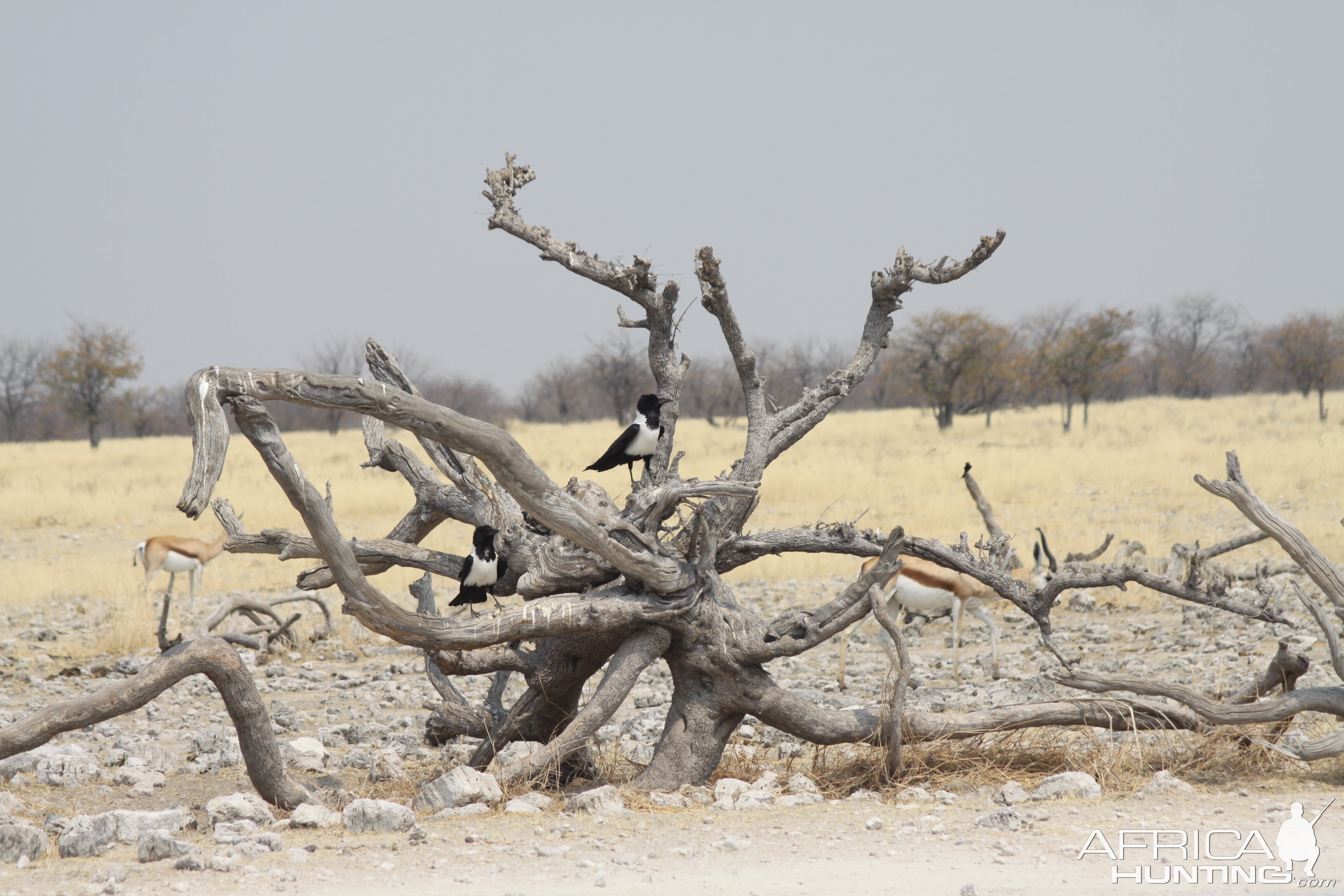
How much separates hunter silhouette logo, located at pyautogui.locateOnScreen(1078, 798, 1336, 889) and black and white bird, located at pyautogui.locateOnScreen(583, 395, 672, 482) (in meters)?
2.72

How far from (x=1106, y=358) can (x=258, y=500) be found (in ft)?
95.4

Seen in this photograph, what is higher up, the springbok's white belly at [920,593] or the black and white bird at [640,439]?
the black and white bird at [640,439]

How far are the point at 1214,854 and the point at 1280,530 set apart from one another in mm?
1818

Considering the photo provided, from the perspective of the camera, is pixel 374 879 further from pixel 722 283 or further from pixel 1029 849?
pixel 722 283

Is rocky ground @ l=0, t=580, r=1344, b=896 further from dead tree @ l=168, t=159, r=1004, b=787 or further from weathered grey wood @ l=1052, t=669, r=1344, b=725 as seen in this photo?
dead tree @ l=168, t=159, r=1004, b=787

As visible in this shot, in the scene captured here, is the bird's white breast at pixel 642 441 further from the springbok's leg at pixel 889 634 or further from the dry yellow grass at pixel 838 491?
the dry yellow grass at pixel 838 491

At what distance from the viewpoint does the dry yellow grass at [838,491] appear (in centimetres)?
1443

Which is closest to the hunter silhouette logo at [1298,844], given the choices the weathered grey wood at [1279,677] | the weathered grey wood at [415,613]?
the weathered grey wood at [1279,677]

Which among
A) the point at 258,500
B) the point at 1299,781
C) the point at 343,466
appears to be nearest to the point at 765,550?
the point at 1299,781

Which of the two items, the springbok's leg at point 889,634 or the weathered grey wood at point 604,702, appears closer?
the weathered grey wood at point 604,702

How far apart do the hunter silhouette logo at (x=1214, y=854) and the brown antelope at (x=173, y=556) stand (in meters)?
10.9

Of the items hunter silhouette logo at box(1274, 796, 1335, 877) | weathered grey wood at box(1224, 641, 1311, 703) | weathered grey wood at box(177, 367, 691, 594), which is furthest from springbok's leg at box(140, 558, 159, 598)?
hunter silhouette logo at box(1274, 796, 1335, 877)

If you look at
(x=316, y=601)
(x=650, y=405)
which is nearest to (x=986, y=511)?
(x=650, y=405)

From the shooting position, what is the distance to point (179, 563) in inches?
498
